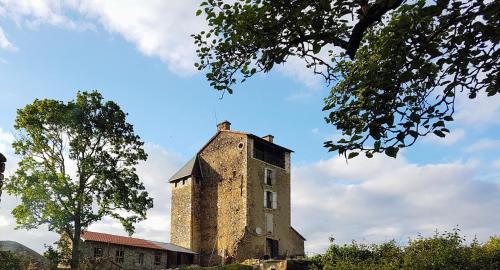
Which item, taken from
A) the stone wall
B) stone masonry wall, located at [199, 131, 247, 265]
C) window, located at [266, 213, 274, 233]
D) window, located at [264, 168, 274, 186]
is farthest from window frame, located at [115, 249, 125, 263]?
window, located at [264, 168, 274, 186]

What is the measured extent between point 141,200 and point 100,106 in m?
6.46

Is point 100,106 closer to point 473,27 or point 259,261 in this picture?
point 259,261

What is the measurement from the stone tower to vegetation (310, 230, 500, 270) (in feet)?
45.3

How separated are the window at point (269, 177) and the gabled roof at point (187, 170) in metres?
7.33

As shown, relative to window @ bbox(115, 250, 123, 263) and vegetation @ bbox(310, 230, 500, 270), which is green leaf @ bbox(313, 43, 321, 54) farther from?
window @ bbox(115, 250, 123, 263)

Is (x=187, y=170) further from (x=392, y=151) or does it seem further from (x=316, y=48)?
(x=392, y=151)

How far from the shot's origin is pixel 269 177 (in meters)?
47.8

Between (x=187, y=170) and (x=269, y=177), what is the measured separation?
328 inches

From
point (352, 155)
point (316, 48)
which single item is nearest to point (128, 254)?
point (316, 48)

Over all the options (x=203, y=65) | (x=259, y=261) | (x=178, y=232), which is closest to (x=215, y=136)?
(x=178, y=232)

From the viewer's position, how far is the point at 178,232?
48719mm

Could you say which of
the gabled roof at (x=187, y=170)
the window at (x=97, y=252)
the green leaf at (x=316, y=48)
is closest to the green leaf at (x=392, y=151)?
the green leaf at (x=316, y=48)

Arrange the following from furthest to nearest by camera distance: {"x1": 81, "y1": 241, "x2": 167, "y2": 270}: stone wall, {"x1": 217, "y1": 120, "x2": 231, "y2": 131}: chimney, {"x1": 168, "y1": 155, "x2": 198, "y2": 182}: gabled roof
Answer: {"x1": 217, "y1": 120, "x2": 231, "y2": 131}: chimney < {"x1": 168, "y1": 155, "x2": 198, "y2": 182}: gabled roof < {"x1": 81, "y1": 241, "x2": 167, "y2": 270}: stone wall

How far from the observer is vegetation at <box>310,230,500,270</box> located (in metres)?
25.0
